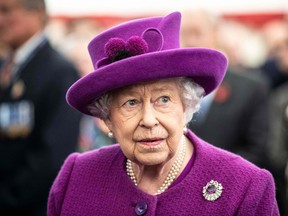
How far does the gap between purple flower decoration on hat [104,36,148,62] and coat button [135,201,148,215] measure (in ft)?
1.97

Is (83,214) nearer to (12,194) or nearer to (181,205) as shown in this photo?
(181,205)

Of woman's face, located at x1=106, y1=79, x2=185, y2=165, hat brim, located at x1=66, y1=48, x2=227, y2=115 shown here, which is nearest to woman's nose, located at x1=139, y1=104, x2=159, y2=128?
woman's face, located at x1=106, y1=79, x2=185, y2=165

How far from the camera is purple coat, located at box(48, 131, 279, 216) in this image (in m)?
3.31

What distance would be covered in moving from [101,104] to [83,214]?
46 cm

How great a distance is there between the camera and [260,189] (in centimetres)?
332

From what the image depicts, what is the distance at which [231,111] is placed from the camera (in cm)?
602

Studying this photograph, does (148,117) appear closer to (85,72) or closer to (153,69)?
(153,69)

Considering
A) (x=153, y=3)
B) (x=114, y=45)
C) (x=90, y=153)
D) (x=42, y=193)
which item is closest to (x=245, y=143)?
(x=42, y=193)

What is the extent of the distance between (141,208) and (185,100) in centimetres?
47

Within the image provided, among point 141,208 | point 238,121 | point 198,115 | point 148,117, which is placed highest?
point 148,117

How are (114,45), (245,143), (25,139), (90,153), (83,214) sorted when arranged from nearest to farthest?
1. (114,45)
2. (83,214)
3. (90,153)
4. (25,139)
5. (245,143)

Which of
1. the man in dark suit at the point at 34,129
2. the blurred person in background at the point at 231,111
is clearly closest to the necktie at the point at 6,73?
the man in dark suit at the point at 34,129

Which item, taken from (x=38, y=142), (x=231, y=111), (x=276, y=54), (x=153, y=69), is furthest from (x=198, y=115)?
(x=276, y=54)

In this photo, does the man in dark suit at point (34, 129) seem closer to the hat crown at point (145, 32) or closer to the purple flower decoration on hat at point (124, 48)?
the hat crown at point (145, 32)
